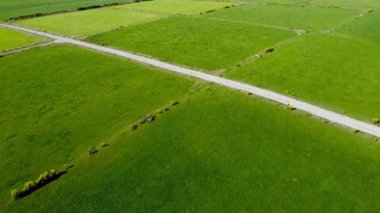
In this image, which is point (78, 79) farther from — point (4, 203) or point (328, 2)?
point (328, 2)

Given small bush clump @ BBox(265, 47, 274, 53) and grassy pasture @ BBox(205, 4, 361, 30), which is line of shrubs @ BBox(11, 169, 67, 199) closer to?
small bush clump @ BBox(265, 47, 274, 53)

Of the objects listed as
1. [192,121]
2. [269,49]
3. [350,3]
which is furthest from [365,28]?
[192,121]

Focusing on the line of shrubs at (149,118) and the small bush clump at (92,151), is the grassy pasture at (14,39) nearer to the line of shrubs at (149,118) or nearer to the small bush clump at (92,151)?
the line of shrubs at (149,118)

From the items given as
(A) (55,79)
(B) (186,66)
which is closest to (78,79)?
(A) (55,79)

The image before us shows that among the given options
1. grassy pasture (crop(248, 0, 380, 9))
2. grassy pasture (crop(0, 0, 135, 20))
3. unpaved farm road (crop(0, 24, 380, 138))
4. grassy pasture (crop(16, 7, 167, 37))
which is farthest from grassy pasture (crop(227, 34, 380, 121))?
grassy pasture (crop(0, 0, 135, 20))

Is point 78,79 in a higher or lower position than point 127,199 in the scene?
higher
